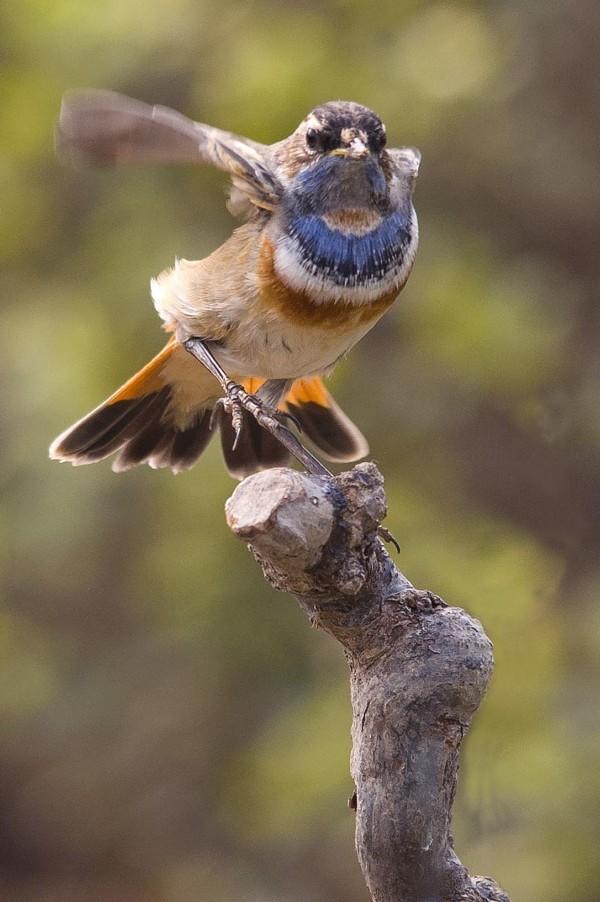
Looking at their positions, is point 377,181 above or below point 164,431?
above

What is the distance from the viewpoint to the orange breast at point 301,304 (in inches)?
145

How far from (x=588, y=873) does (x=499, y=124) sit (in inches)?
122

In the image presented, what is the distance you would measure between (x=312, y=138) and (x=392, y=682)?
1.47 metres

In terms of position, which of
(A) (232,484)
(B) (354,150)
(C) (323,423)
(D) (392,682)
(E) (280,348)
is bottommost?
(D) (392,682)

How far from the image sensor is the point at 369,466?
2920 millimetres

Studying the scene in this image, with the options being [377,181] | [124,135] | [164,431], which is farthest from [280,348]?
[164,431]

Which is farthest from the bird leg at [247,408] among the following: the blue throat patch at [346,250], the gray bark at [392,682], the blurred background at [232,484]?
the blurred background at [232,484]

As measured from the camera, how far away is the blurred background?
5.66 metres

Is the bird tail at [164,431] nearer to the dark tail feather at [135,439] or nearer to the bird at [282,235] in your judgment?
the dark tail feather at [135,439]

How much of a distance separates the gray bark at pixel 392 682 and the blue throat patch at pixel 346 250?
2.87 ft

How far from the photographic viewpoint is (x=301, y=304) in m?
3.69

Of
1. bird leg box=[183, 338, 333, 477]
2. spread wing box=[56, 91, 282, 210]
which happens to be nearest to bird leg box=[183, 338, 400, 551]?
bird leg box=[183, 338, 333, 477]

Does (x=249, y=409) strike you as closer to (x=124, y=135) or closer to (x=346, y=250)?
(x=346, y=250)

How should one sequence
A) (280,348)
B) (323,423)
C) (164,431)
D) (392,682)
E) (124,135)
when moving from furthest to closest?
(323,423), (164,431), (280,348), (124,135), (392,682)
